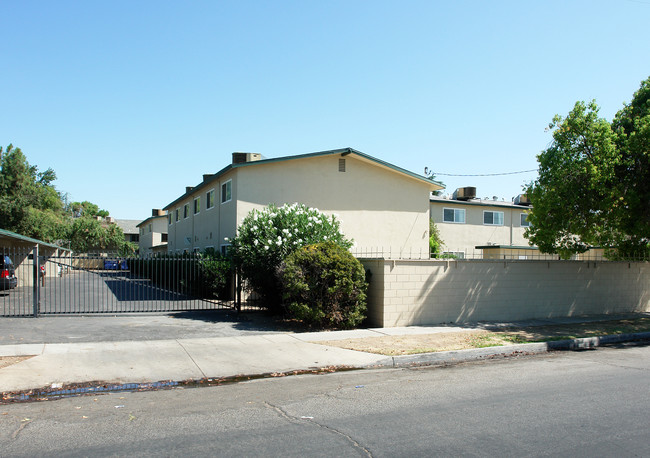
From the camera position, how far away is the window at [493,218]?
35.9 m

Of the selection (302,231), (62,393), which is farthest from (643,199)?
(62,393)

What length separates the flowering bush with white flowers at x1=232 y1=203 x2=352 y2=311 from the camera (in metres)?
15.2

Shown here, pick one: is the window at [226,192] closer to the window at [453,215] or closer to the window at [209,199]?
the window at [209,199]

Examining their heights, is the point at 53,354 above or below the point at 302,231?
below

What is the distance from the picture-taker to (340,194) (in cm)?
2228

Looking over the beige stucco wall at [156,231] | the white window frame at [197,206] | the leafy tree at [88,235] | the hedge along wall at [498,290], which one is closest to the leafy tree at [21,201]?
the leafy tree at [88,235]

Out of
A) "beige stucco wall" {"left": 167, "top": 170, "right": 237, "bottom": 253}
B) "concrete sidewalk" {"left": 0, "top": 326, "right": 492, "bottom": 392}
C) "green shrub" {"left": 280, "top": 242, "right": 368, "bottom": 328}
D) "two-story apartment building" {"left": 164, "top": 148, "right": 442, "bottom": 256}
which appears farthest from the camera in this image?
"beige stucco wall" {"left": 167, "top": 170, "right": 237, "bottom": 253}

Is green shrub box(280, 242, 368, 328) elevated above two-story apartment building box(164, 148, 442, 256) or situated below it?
below

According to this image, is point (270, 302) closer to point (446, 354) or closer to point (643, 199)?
point (446, 354)

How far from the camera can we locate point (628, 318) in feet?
52.7

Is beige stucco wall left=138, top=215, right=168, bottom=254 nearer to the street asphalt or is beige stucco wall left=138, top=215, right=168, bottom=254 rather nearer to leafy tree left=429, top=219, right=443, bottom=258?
leafy tree left=429, top=219, right=443, bottom=258

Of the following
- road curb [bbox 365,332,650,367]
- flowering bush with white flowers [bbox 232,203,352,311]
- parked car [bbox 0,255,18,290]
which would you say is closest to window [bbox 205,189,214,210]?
parked car [bbox 0,255,18,290]

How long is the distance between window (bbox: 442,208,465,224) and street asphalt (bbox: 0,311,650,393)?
20261 millimetres

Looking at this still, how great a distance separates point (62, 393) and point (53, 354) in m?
2.54
